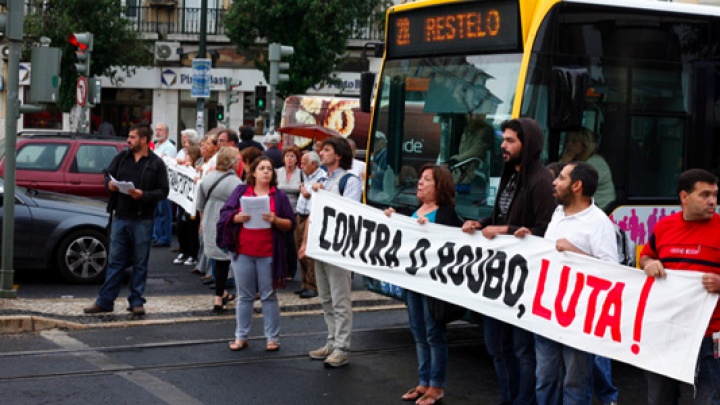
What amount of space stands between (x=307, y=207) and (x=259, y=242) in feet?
9.64

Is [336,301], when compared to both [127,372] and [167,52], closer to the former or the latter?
[127,372]

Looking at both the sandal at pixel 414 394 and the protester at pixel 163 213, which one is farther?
the protester at pixel 163 213

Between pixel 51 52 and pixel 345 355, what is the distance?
16.6ft

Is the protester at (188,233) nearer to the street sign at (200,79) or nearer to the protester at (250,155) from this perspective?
the protester at (250,155)

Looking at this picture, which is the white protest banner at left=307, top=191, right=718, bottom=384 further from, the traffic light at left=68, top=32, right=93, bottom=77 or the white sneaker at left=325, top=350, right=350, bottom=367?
the traffic light at left=68, top=32, right=93, bottom=77

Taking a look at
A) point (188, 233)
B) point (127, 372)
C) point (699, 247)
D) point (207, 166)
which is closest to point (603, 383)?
point (699, 247)

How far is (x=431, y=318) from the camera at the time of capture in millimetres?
8055

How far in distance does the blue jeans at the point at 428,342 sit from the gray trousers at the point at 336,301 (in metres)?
1.09

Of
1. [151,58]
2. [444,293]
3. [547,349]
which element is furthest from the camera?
[151,58]

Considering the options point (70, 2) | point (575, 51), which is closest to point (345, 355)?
point (575, 51)

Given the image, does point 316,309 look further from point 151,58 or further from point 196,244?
point 151,58

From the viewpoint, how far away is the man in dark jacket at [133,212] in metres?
10.9

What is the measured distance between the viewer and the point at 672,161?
33.0 feet

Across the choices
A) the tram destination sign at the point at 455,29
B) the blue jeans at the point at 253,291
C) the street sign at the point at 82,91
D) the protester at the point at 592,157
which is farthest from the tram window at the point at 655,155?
the street sign at the point at 82,91
